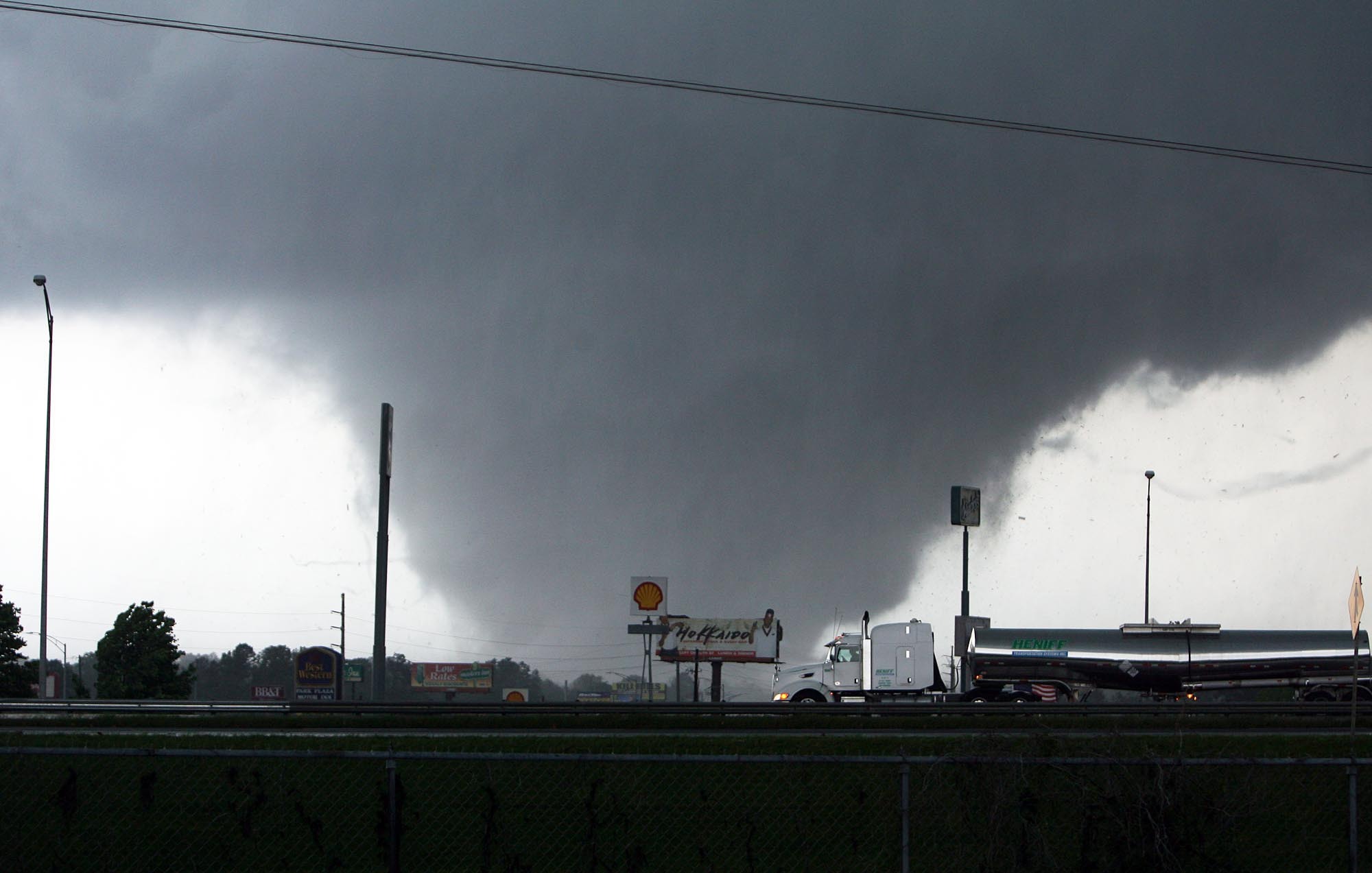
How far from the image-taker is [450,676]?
124 meters

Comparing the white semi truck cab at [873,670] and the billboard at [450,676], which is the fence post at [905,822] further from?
the billboard at [450,676]

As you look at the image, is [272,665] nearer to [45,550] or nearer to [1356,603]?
[45,550]

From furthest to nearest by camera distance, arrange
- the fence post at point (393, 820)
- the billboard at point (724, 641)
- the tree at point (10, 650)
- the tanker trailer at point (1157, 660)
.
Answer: the billboard at point (724, 641), the tree at point (10, 650), the tanker trailer at point (1157, 660), the fence post at point (393, 820)

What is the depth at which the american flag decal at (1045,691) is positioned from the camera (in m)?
41.0

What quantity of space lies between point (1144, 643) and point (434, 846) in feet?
114

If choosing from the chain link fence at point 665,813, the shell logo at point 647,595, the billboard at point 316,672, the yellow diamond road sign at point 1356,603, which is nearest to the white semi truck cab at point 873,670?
the shell logo at point 647,595

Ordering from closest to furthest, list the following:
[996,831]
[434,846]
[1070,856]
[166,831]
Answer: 1. [996,831]
2. [1070,856]
3. [166,831]
4. [434,846]

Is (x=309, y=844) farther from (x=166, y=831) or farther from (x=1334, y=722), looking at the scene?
(x=1334, y=722)

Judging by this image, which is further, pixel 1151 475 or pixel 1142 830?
pixel 1151 475

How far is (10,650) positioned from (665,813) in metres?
44.5

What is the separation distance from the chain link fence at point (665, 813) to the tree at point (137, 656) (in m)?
46.4

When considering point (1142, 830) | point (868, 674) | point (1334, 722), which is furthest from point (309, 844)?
point (868, 674)

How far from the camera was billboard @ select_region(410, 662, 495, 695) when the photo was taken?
120 metres

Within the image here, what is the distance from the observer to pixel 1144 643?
4141cm
